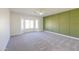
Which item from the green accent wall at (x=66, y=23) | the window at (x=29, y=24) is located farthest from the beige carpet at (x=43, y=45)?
the window at (x=29, y=24)

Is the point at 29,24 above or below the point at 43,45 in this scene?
above

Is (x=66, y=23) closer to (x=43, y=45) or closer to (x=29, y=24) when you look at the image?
(x=43, y=45)

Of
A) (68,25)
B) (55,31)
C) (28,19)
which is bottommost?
(55,31)

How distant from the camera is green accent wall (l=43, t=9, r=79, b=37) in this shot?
6.17 meters

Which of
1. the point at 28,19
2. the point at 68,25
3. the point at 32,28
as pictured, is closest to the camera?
the point at 68,25

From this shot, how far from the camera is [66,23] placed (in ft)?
23.6

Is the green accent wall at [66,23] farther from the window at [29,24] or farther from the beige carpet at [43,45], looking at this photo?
the window at [29,24]

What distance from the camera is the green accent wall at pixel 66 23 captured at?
20.3 ft

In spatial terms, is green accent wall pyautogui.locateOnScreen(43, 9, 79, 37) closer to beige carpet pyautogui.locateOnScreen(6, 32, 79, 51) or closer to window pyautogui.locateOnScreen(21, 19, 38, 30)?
beige carpet pyautogui.locateOnScreen(6, 32, 79, 51)

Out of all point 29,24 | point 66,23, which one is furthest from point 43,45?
point 29,24
